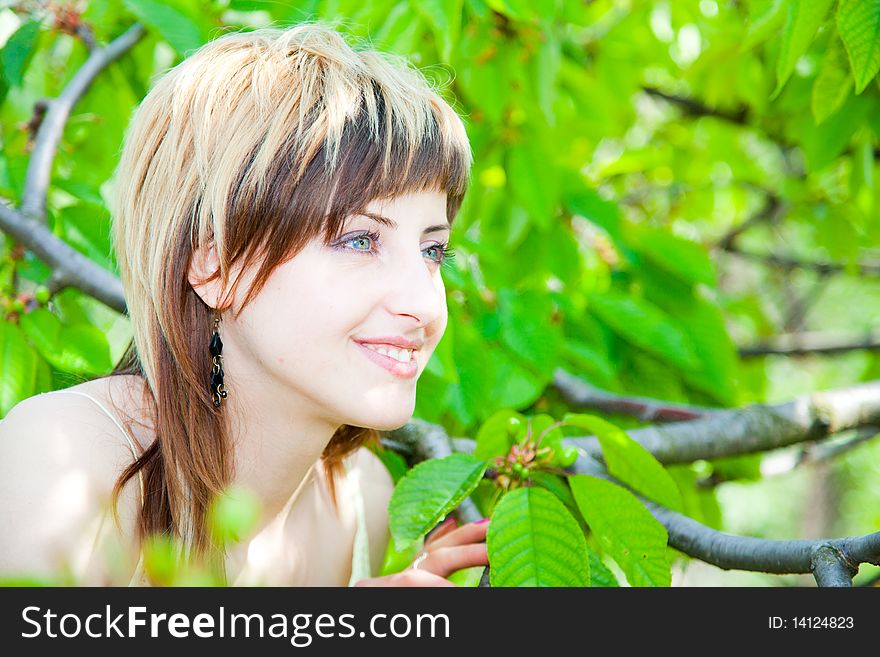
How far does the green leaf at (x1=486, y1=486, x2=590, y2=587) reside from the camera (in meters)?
1.11

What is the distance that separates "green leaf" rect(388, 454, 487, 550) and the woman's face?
86 millimetres

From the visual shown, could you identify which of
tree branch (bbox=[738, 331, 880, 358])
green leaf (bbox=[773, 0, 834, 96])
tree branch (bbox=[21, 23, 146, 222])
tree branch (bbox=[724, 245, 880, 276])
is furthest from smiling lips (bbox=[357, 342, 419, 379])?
tree branch (bbox=[724, 245, 880, 276])

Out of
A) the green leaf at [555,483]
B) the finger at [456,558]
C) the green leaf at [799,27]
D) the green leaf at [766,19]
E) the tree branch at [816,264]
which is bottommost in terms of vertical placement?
the finger at [456,558]

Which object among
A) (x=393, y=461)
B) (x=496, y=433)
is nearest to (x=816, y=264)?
(x=393, y=461)

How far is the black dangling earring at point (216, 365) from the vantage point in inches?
53.3

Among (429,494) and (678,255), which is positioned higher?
(678,255)

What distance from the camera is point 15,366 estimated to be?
1.61 m

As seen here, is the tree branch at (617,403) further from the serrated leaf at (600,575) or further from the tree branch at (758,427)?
the serrated leaf at (600,575)

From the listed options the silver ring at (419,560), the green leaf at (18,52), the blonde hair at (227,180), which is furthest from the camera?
the green leaf at (18,52)

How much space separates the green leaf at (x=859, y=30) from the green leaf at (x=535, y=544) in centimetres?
69

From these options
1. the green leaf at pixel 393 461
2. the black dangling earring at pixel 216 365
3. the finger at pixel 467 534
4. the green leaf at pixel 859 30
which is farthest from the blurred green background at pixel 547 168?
the black dangling earring at pixel 216 365

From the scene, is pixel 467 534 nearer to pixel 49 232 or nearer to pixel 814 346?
pixel 49 232

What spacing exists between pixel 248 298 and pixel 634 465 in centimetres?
63
